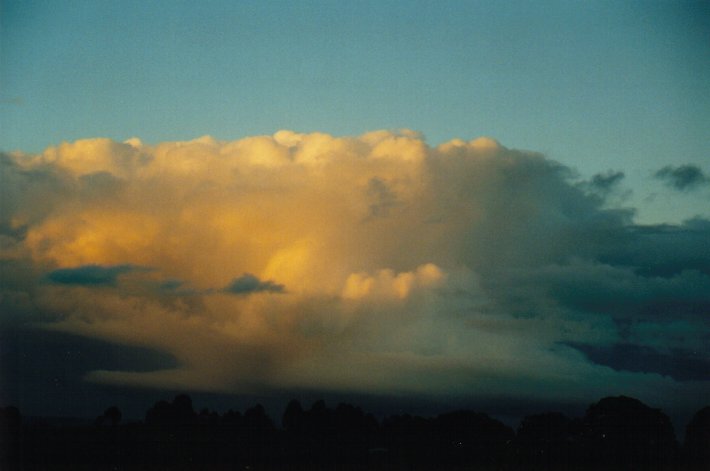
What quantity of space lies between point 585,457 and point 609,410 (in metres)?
36.4

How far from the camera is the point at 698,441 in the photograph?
483 ft

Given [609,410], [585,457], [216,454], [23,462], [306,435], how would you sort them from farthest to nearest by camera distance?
[609,410] → [306,435] → [585,457] → [216,454] → [23,462]

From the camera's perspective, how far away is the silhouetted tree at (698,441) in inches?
5148

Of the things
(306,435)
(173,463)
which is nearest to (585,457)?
(306,435)

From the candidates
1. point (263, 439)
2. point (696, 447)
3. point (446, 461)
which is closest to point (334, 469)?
point (446, 461)

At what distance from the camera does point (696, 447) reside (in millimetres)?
144125

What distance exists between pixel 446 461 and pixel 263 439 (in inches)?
1462

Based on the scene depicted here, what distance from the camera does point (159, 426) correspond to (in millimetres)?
152125

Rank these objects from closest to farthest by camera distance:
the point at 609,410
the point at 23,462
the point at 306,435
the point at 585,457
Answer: the point at 23,462 < the point at 585,457 < the point at 306,435 < the point at 609,410

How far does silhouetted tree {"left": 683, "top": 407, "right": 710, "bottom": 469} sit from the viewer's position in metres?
131

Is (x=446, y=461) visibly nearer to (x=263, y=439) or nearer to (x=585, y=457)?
(x=585, y=457)

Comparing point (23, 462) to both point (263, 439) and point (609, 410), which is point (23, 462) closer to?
point (263, 439)

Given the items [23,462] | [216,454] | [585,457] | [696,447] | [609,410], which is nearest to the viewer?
[23,462]

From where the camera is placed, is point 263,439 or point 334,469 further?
point 263,439
